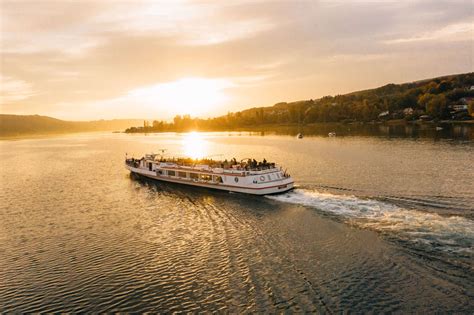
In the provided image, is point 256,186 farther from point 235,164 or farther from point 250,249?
point 250,249

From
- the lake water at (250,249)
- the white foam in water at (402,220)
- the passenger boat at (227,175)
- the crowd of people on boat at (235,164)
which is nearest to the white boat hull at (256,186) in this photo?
the passenger boat at (227,175)

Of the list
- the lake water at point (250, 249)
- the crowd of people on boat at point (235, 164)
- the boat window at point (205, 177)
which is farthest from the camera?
the boat window at point (205, 177)

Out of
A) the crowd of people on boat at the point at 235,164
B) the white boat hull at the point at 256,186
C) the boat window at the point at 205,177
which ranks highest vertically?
the crowd of people on boat at the point at 235,164

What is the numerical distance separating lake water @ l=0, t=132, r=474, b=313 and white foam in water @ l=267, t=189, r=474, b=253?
6.8 inches

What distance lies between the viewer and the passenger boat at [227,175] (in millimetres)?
61781

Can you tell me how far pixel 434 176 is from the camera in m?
66.9

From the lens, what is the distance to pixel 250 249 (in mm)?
37125

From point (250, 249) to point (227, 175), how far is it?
30.2 metres

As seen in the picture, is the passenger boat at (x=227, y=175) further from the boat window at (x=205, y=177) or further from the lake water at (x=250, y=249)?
the lake water at (x=250, y=249)

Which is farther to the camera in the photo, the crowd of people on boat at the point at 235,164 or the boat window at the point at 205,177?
the boat window at the point at 205,177

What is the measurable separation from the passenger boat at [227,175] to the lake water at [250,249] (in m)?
2.35

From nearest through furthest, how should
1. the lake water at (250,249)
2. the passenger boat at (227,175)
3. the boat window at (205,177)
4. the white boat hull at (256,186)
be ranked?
the lake water at (250,249)
the white boat hull at (256,186)
the passenger boat at (227,175)
the boat window at (205,177)

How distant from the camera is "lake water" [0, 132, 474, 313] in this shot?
90.6ft

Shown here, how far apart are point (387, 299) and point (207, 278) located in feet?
49.9
